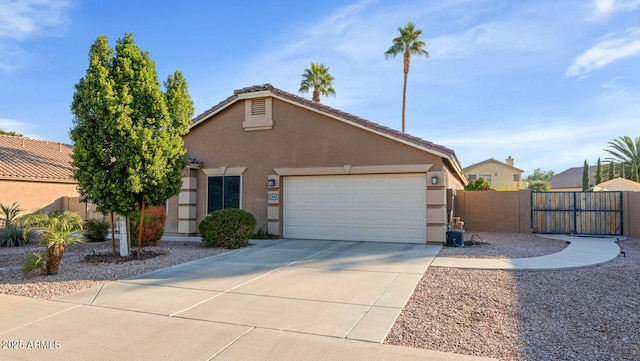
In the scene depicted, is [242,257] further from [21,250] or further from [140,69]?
[21,250]

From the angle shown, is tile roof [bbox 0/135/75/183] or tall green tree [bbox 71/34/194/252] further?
tile roof [bbox 0/135/75/183]

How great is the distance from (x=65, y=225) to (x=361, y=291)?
21.4 feet

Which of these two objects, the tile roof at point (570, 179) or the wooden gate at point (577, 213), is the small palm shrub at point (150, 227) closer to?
the wooden gate at point (577, 213)

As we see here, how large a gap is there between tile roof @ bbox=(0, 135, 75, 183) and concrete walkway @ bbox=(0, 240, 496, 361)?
12629 millimetres

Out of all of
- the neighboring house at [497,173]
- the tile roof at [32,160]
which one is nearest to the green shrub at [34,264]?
the tile roof at [32,160]

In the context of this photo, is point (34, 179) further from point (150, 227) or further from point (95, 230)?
point (150, 227)

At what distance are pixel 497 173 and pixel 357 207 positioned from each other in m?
41.4

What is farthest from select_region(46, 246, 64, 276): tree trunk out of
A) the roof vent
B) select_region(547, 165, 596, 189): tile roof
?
select_region(547, 165, 596, 189): tile roof

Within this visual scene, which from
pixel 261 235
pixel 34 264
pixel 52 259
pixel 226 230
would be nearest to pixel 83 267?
pixel 52 259

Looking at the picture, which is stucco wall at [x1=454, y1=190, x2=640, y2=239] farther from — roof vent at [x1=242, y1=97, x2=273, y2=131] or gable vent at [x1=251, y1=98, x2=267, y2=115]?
gable vent at [x1=251, y1=98, x2=267, y2=115]

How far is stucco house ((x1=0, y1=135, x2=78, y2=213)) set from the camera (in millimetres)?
17609

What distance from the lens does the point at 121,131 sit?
9.24 metres

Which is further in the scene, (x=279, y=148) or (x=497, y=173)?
(x=497, y=173)

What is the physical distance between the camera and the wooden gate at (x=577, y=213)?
1588cm
